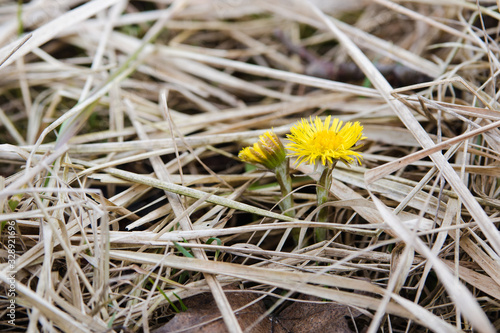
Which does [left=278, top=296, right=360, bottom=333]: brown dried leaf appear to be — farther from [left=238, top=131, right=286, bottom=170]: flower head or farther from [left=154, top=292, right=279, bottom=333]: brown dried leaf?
[left=238, top=131, right=286, bottom=170]: flower head

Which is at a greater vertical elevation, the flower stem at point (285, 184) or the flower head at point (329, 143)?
the flower head at point (329, 143)

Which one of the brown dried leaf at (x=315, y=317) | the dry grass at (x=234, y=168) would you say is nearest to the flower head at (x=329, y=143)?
the dry grass at (x=234, y=168)

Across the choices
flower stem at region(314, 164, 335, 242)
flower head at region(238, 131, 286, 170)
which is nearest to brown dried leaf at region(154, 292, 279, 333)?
flower stem at region(314, 164, 335, 242)

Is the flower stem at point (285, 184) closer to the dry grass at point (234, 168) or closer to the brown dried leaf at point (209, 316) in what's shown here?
the dry grass at point (234, 168)

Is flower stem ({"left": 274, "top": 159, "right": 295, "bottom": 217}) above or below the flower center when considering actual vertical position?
below

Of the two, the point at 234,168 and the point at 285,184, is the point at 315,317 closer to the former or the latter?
the point at 285,184

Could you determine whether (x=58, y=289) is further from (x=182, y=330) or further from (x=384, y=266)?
(x=384, y=266)

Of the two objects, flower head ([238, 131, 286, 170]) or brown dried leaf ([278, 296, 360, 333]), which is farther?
flower head ([238, 131, 286, 170])
